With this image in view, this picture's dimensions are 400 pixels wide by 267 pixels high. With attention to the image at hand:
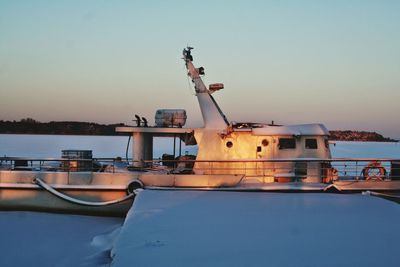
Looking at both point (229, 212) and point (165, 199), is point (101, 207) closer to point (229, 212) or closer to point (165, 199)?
point (165, 199)

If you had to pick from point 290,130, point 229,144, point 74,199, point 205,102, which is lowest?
point 74,199

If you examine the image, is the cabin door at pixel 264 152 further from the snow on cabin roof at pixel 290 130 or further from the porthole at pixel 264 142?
the snow on cabin roof at pixel 290 130

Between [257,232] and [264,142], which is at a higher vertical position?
[264,142]

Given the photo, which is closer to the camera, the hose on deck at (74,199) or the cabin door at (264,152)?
the hose on deck at (74,199)

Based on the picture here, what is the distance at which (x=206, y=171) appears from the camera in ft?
45.7

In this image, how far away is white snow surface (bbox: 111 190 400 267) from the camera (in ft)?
20.3

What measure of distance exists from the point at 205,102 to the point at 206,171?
2.49 m

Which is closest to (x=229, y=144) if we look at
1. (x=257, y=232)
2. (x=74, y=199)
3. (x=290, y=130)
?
(x=290, y=130)

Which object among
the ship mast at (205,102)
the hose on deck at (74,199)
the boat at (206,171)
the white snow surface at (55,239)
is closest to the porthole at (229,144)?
the boat at (206,171)

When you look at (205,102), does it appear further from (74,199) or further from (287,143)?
(74,199)

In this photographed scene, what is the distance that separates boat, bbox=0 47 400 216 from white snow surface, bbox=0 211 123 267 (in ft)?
2.13

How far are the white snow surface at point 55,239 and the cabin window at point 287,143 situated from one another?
584 centimetres

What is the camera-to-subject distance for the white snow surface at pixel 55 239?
869 centimetres

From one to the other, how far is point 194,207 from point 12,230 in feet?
17.3
